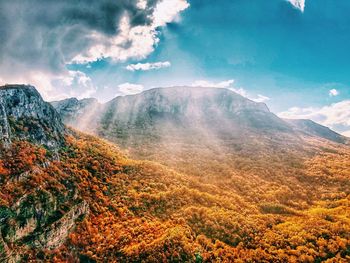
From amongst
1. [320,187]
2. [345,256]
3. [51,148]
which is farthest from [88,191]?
[320,187]

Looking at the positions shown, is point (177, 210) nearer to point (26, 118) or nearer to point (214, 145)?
point (26, 118)

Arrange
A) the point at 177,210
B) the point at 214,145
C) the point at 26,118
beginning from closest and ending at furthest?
the point at 177,210
the point at 26,118
the point at 214,145

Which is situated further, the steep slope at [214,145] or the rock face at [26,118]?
the steep slope at [214,145]

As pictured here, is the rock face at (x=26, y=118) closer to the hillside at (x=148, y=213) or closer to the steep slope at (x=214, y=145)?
the hillside at (x=148, y=213)

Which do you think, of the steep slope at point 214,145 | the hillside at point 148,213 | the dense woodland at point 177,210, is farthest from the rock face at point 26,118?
the steep slope at point 214,145

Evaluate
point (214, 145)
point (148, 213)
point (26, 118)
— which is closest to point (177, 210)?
point (148, 213)

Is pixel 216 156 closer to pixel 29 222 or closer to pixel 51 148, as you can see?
pixel 51 148

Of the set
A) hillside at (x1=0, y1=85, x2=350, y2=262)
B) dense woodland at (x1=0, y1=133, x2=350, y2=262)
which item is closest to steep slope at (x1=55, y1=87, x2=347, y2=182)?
dense woodland at (x1=0, y1=133, x2=350, y2=262)
